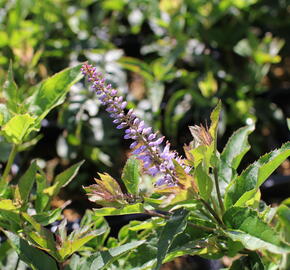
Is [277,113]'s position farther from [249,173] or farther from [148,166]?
[148,166]

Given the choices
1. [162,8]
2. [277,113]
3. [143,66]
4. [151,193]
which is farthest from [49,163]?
[151,193]

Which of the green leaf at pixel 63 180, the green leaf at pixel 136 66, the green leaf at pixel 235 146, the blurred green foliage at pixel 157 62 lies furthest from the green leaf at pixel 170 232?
the green leaf at pixel 136 66

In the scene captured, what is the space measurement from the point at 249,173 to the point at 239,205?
78mm

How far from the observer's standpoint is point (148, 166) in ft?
3.19

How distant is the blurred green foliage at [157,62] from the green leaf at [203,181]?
2.92 ft

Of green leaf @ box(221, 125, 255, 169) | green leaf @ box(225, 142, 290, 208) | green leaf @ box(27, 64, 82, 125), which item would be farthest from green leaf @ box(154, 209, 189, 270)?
green leaf @ box(27, 64, 82, 125)

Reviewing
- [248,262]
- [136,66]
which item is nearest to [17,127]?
[248,262]

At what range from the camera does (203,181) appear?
0.95m

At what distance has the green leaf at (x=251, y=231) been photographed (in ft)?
2.88

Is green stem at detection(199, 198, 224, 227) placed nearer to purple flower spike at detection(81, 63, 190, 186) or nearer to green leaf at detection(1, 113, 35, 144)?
purple flower spike at detection(81, 63, 190, 186)

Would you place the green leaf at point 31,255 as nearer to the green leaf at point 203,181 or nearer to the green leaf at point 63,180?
the green leaf at point 63,180

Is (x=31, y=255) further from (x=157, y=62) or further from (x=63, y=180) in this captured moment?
(x=157, y=62)

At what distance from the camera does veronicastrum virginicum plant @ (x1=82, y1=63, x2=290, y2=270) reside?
0.93m

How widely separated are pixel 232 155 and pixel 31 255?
491 millimetres
